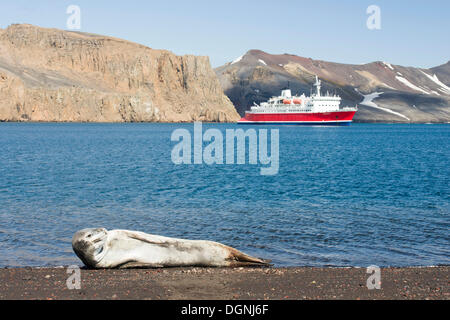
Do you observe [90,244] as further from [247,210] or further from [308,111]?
[308,111]

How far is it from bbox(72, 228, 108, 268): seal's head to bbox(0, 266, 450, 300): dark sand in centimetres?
25

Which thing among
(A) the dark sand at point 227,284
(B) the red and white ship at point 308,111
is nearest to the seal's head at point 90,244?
(A) the dark sand at point 227,284

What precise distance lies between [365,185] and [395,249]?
14.9 meters

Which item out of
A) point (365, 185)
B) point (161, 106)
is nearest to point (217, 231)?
point (365, 185)

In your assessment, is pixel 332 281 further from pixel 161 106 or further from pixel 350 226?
pixel 161 106

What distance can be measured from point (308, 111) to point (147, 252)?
117096mm

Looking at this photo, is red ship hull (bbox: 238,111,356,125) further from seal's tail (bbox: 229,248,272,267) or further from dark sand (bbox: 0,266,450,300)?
dark sand (bbox: 0,266,450,300)

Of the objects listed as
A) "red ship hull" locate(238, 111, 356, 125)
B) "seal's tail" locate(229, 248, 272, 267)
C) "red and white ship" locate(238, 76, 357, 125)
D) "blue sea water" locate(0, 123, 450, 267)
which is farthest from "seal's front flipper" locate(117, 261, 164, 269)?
"red ship hull" locate(238, 111, 356, 125)

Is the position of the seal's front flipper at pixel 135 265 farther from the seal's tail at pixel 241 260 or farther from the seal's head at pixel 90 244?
the seal's tail at pixel 241 260

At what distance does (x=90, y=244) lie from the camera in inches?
384

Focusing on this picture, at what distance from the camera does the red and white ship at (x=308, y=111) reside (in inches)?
4838

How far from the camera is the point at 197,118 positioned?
175625mm

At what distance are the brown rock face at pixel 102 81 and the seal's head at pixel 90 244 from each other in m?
142

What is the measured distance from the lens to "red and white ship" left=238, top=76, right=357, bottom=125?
122875 mm
